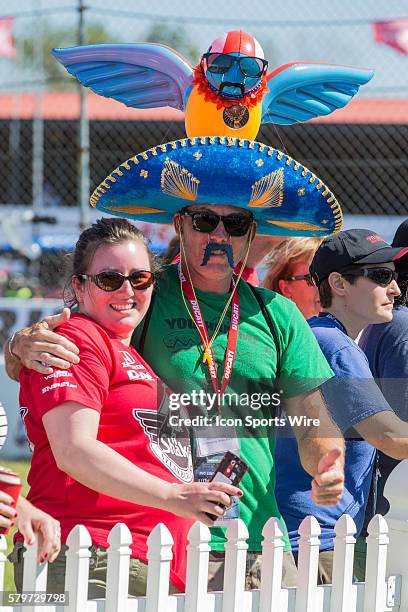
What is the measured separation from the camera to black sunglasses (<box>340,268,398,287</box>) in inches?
126

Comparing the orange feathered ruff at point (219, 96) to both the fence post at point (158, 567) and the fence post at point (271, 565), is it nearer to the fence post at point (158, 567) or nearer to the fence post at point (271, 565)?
the fence post at point (271, 565)

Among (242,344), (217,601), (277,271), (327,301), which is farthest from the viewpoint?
(277,271)

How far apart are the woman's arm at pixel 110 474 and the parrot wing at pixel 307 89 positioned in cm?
174

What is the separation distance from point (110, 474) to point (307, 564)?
73 centimetres

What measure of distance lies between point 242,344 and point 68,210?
12477 millimetres

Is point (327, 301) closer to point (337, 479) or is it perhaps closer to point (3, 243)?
point (337, 479)

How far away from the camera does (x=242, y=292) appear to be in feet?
9.39

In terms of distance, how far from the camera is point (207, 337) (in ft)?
8.91

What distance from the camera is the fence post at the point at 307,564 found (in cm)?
264

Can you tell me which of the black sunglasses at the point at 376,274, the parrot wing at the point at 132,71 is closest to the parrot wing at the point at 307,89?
the parrot wing at the point at 132,71

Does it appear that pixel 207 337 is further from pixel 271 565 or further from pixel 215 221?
pixel 271 565

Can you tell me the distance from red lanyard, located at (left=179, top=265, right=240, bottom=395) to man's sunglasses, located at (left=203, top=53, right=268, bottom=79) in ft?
3.02

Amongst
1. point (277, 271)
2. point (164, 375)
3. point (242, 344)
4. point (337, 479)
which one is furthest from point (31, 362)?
point (277, 271)

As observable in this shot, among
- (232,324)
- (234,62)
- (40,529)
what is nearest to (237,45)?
(234,62)
